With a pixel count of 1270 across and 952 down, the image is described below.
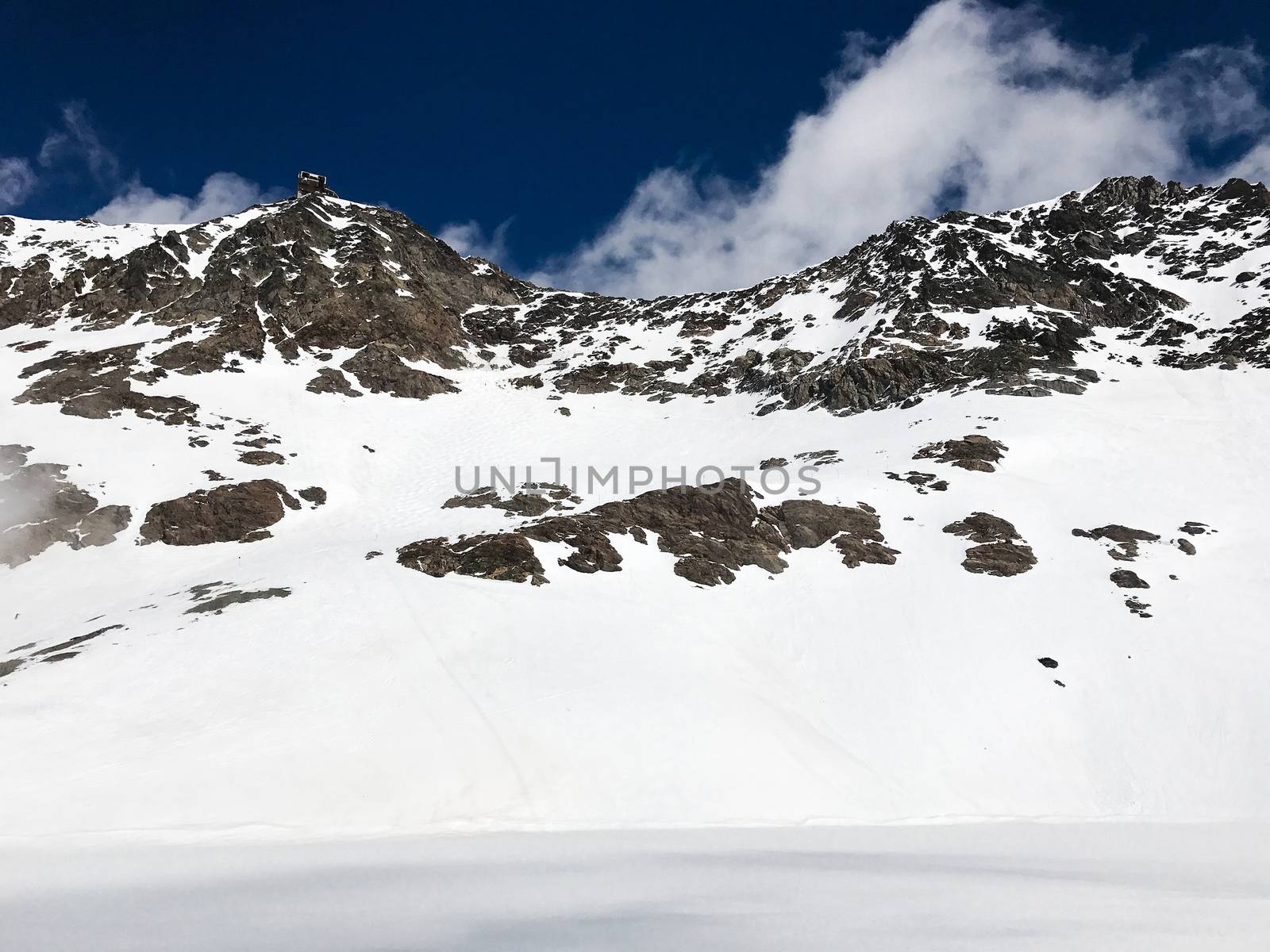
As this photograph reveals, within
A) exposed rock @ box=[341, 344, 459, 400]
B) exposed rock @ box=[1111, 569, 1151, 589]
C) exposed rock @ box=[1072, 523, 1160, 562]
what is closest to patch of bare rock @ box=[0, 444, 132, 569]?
exposed rock @ box=[341, 344, 459, 400]

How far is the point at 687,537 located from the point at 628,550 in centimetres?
391

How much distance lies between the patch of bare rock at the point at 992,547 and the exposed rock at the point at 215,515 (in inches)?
1683

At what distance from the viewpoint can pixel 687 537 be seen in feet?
120

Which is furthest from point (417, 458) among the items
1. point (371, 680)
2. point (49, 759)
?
point (49, 759)

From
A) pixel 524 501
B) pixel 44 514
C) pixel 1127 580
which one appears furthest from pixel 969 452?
pixel 44 514

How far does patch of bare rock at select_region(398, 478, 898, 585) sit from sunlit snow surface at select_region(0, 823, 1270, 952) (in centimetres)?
1858

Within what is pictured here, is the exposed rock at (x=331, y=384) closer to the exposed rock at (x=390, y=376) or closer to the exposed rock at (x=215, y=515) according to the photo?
the exposed rock at (x=390, y=376)

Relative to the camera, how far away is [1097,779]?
22438mm

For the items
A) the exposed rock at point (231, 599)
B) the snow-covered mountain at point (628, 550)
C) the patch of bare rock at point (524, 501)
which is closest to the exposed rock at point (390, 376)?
the snow-covered mountain at point (628, 550)

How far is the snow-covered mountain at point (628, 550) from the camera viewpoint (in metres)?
18.0

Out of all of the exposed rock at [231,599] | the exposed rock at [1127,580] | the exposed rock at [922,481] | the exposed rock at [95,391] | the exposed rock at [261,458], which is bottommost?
the exposed rock at [1127,580]

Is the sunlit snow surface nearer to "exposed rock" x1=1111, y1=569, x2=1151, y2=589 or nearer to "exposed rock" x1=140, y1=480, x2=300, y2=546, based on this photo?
"exposed rock" x1=1111, y1=569, x2=1151, y2=589

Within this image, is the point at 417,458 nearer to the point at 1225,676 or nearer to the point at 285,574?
the point at 285,574

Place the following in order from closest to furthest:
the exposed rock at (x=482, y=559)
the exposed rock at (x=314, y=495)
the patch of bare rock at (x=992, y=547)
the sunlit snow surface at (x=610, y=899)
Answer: the sunlit snow surface at (x=610, y=899), the exposed rock at (x=482, y=559), the patch of bare rock at (x=992, y=547), the exposed rock at (x=314, y=495)
